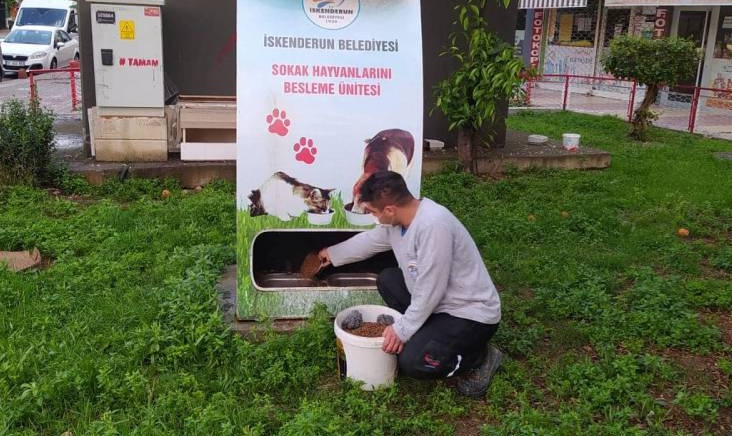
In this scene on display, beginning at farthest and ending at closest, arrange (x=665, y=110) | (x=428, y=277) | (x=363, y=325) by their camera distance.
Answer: (x=665, y=110), (x=363, y=325), (x=428, y=277)

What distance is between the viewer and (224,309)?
432 cm

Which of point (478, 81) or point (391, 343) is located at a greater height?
point (478, 81)

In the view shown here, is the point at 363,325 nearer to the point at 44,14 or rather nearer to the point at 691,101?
the point at 691,101

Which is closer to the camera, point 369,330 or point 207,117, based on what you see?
point 369,330

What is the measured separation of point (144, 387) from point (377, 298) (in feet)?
4.76

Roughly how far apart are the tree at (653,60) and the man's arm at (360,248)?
838 cm

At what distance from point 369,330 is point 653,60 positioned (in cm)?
875

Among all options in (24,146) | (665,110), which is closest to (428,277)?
(24,146)

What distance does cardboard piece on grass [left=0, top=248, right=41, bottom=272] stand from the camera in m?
5.08

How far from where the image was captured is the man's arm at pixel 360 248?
12.8 feet

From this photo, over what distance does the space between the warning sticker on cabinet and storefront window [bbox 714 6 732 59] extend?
1344cm

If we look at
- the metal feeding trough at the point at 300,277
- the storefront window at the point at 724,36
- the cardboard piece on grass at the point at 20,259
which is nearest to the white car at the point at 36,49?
the cardboard piece on grass at the point at 20,259

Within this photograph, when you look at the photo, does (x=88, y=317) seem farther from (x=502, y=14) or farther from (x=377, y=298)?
(x=502, y=14)

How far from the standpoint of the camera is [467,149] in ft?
26.9
